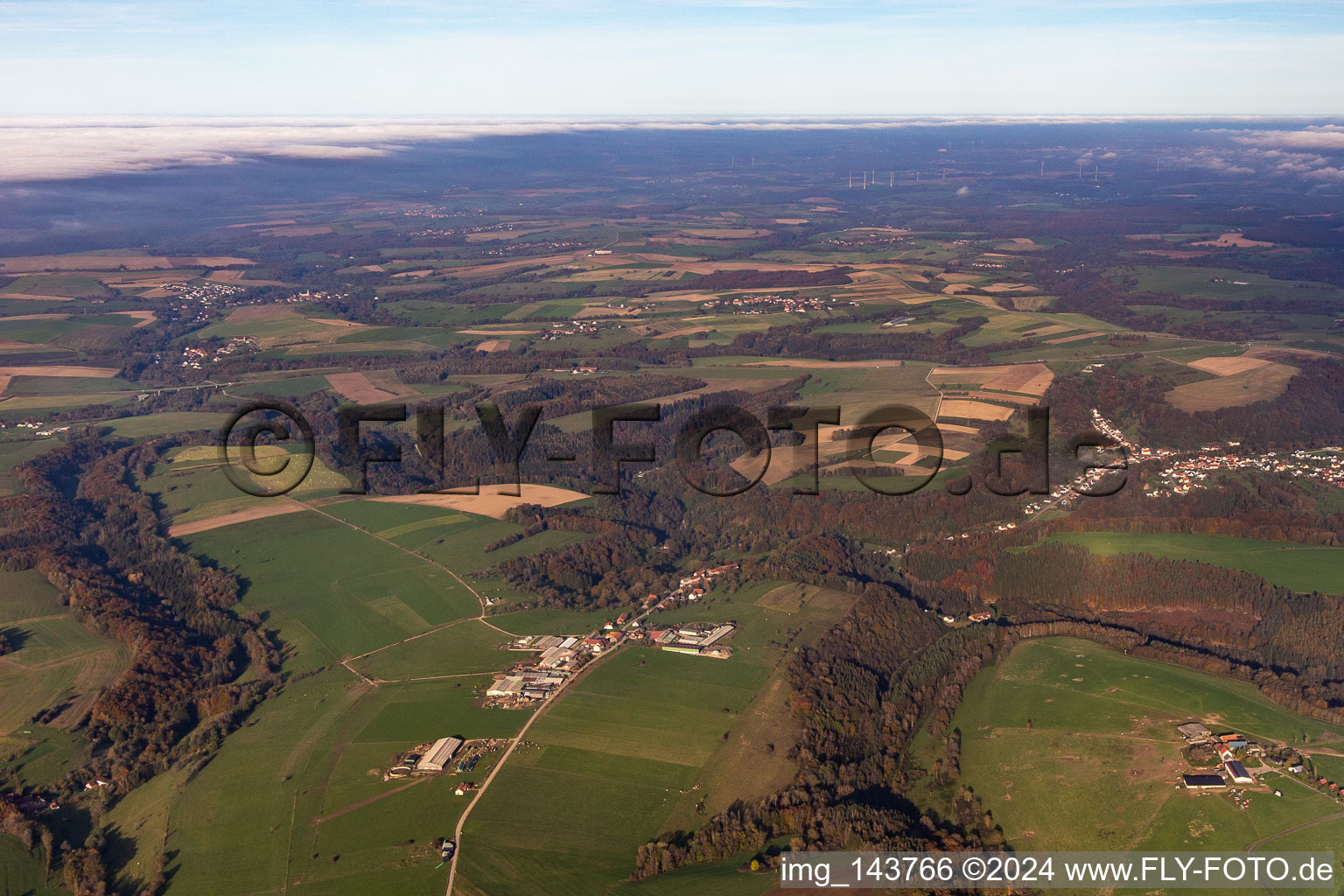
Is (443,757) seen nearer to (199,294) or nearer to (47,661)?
(47,661)

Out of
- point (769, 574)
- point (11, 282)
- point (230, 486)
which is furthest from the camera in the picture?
point (11, 282)

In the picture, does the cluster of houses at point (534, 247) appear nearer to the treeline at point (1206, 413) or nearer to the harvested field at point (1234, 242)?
the harvested field at point (1234, 242)

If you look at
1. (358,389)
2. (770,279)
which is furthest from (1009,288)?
(358,389)

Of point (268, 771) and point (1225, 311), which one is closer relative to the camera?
point (268, 771)

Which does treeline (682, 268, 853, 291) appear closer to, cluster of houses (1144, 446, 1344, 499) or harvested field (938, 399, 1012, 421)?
harvested field (938, 399, 1012, 421)

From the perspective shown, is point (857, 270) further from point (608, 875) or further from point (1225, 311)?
point (608, 875)

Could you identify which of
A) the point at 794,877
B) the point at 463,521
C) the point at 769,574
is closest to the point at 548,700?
the point at 794,877
